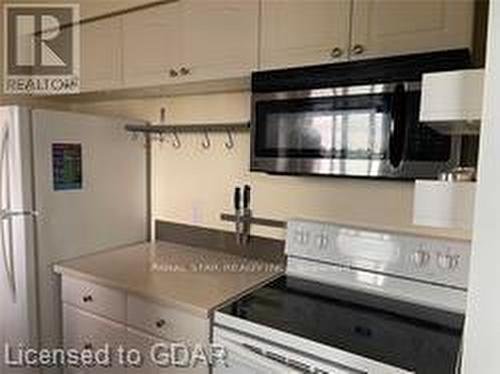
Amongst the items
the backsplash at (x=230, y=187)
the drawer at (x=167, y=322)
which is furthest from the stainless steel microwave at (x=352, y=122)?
the drawer at (x=167, y=322)

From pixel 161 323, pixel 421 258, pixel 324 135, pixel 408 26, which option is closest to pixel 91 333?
pixel 161 323

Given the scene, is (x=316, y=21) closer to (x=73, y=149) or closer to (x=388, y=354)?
(x=388, y=354)

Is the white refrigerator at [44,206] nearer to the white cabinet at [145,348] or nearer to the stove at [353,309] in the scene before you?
the white cabinet at [145,348]

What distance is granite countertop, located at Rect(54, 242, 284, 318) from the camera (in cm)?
154

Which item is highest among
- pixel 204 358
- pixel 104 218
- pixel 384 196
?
pixel 384 196

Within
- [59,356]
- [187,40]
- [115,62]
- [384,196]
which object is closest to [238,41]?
[187,40]

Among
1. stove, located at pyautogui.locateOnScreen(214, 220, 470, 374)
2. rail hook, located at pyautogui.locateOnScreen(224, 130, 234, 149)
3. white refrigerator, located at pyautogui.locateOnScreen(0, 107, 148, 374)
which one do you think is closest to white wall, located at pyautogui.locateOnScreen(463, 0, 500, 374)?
stove, located at pyautogui.locateOnScreen(214, 220, 470, 374)

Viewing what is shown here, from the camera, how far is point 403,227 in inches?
64.2

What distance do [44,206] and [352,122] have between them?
1406 millimetres

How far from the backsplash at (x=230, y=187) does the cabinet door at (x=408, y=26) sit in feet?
1.84

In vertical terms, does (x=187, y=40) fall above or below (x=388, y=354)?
above

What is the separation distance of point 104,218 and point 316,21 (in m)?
1.45

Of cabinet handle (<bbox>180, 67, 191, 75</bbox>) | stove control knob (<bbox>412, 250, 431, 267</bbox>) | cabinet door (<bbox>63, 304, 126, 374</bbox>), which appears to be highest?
cabinet handle (<bbox>180, 67, 191, 75</bbox>)

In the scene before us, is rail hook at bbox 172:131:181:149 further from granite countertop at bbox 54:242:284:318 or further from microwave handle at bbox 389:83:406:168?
microwave handle at bbox 389:83:406:168
